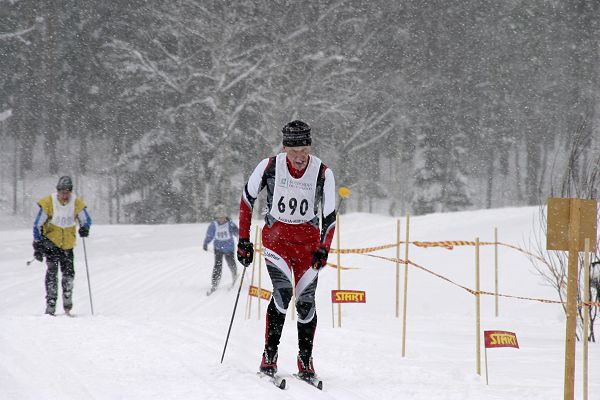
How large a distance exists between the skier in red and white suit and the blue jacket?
30.1ft

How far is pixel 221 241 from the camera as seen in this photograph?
48.9 feet

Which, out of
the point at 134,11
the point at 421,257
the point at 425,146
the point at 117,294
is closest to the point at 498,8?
the point at 425,146

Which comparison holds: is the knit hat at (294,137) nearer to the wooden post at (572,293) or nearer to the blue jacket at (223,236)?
the wooden post at (572,293)

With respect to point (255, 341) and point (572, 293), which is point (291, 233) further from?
point (255, 341)

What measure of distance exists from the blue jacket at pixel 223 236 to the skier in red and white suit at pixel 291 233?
9168 millimetres

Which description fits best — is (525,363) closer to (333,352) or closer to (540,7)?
(333,352)

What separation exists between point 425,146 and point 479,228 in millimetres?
20353

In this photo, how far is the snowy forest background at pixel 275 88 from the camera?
33094 mm

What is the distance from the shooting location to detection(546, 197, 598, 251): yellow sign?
16.9 ft

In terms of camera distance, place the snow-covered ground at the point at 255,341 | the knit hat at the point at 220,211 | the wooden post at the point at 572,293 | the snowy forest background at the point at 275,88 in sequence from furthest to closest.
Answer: the snowy forest background at the point at 275,88 < the knit hat at the point at 220,211 < the snow-covered ground at the point at 255,341 < the wooden post at the point at 572,293

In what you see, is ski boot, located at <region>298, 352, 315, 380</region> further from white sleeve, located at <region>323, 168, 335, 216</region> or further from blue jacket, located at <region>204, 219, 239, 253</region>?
blue jacket, located at <region>204, 219, 239, 253</region>

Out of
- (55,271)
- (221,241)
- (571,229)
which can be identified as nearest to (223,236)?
(221,241)

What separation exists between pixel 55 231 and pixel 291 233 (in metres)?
5.48

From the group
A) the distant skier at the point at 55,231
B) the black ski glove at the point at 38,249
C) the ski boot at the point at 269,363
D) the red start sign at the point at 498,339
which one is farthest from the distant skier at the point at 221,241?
the ski boot at the point at 269,363
